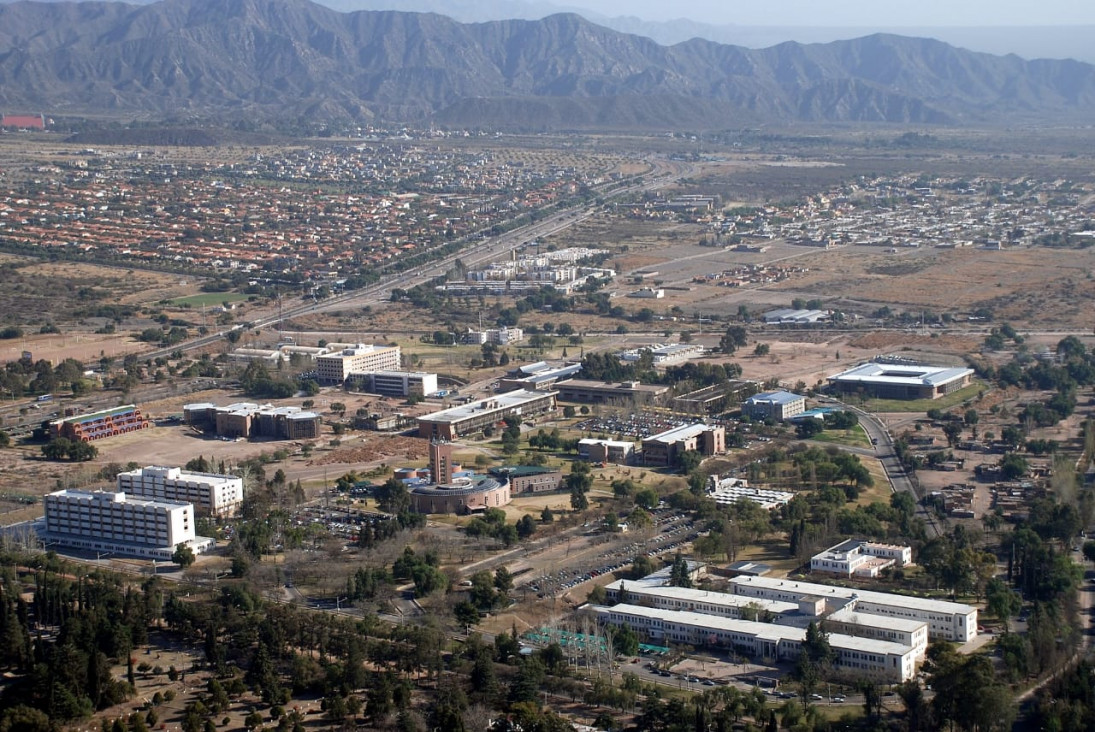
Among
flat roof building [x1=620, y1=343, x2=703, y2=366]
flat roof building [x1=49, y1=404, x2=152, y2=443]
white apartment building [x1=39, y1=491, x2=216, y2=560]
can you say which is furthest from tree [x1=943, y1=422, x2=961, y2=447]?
flat roof building [x1=49, y1=404, x2=152, y2=443]

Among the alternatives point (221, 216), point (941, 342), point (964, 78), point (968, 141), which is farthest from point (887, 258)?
point (964, 78)

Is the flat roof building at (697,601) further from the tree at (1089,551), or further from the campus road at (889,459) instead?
the tree at (1089,551)

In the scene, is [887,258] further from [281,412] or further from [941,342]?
[281,412]

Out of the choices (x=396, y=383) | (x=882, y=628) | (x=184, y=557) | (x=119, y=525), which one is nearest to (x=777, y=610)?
(x=882, y=628)

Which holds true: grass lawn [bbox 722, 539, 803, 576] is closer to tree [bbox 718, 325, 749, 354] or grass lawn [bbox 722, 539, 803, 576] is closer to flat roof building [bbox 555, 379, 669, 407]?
flat roof building [bbox 555, 379, 669, 407]

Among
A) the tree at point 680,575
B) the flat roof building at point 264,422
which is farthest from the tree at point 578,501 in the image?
the flat roof building at point 264,422

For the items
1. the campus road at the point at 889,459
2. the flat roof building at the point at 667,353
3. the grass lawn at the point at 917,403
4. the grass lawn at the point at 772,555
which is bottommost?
the grass lawn at the point at 772,555
